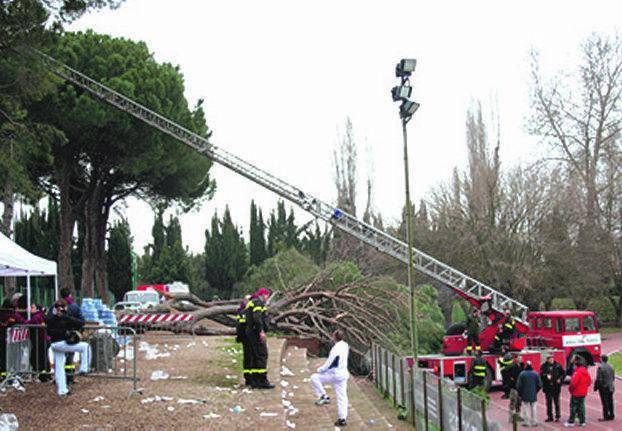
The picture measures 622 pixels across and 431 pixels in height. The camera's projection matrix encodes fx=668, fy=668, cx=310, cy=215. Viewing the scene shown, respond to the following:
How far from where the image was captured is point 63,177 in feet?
103

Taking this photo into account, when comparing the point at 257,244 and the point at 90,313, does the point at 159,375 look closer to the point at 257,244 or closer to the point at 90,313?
the point at 90,313

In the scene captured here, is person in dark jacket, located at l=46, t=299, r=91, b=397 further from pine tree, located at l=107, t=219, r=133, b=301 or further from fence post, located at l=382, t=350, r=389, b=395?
pine tree, located at l=107, t=219, r=133, b=301

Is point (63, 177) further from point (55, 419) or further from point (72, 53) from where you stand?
point (55, 419)

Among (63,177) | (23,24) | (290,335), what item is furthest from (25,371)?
(63,177)

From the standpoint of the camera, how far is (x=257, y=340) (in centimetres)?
1166

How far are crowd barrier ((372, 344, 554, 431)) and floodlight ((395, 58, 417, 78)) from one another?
5.78 meters

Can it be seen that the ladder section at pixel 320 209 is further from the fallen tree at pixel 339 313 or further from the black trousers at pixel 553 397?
the black trousers at pixel 553 397

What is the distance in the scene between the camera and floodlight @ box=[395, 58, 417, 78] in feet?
43.2

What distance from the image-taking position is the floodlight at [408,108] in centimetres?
1309

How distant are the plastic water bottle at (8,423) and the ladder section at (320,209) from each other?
1680cm

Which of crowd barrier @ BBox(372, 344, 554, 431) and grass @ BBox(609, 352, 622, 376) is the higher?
crowd barrier @ BBox(372, 344, 554, 431)

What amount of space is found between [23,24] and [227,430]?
905 centimetres

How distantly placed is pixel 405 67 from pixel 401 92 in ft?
1.63

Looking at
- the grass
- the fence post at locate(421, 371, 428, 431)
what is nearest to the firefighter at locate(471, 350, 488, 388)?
the grass
